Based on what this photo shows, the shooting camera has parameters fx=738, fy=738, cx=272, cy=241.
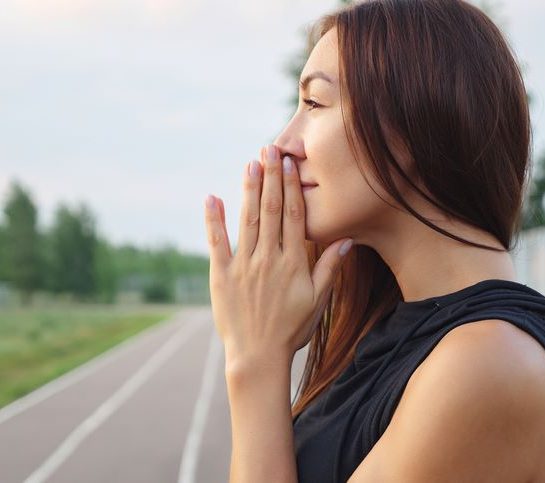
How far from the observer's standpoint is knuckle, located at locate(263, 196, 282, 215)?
1.23 m

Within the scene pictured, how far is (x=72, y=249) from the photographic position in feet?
164

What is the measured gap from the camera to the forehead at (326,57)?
119 centimetres

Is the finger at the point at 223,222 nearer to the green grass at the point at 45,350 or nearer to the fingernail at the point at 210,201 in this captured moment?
the fingernail at the point at 210,201

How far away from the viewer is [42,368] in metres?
11.6

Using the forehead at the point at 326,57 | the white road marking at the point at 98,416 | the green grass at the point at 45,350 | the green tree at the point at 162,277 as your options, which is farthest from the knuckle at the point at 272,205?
the green tree at the point at 162,277

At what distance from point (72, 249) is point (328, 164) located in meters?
50.8

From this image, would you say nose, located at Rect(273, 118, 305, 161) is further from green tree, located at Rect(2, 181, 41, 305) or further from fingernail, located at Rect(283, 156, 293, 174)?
green tree, located at Rect(2, 181, 41, 305)

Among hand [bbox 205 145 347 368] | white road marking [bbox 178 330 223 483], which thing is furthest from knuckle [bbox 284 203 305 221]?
white road marking [bbox 178 330 223 483]

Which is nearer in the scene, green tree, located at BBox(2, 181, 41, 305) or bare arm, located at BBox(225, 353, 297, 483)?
bare arm, located at BBox(225, 353, 297, 483)

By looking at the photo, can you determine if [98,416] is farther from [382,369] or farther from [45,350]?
[45,350]

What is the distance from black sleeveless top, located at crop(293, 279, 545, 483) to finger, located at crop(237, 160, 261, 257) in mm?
285

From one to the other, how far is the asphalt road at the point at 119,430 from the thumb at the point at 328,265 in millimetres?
698

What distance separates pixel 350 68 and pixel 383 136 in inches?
5.0

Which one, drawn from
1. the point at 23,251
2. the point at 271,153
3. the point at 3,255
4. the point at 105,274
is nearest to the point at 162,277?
the point at 105,274
